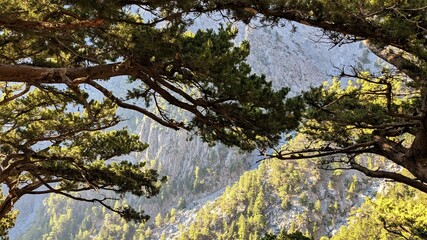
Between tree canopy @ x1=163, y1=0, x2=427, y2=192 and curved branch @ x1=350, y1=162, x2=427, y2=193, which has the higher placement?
tree canopy @ x1=163, y1=0, x2=427, y2=192

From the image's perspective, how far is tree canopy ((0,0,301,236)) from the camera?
4078mm

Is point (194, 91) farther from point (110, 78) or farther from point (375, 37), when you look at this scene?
point (375, 37)

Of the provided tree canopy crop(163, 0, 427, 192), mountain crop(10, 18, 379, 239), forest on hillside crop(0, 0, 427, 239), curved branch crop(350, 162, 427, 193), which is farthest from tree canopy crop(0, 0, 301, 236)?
mountain crop(10, 18, 379, 239)

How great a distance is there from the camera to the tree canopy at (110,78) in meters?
4.08

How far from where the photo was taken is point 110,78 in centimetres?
509

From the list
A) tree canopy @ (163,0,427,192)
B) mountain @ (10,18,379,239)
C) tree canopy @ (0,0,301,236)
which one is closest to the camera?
tree canopy @ (0,0,301,236)

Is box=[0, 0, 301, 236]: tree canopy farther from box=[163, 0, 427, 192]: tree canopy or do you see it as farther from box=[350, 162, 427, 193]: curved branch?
box=[350, 162, 427, 193]: curved branch

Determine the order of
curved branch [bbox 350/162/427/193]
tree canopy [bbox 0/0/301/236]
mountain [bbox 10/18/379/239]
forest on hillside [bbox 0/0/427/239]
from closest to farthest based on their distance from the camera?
tree canopy [bbox 0/0/301/236], forest on hillside [bbox 0/0/427/239], curved branch [bbox 350/162/427/193], mountain [bbox 10/18/379/239]

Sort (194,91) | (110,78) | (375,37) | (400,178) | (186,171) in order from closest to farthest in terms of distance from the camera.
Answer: (375,37) < (400,178) < (110,78) < (194,91) < (186,171)

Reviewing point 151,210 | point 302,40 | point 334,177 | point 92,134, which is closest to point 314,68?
point 302,40

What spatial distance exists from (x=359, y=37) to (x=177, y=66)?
270 centimetres

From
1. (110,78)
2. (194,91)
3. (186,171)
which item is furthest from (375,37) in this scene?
(186,171)

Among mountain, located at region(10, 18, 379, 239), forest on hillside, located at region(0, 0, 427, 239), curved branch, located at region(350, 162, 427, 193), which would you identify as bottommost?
curved branch, located at region(350, 162, 427, 193)

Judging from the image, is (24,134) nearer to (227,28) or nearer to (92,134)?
(92,134)
